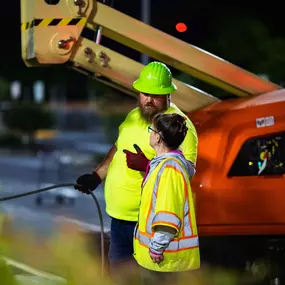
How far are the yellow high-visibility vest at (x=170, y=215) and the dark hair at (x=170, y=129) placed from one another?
0.10 metres

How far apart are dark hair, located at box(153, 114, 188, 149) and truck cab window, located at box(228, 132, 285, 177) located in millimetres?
1455

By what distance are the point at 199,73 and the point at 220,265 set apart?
1.57 meters

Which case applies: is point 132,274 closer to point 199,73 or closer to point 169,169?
point 169,169

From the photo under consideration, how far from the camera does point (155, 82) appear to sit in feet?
15.6

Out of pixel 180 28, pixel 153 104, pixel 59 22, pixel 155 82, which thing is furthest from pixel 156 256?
pixel 180 28

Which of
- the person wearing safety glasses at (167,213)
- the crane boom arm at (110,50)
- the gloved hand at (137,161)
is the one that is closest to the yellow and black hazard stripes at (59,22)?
the crane boom arm at (110,50)

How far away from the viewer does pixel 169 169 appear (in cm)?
392

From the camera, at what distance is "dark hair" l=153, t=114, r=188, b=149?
13.0 feet

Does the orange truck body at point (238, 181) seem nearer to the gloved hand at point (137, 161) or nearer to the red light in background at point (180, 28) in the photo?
the gloved hand at point (137, 161)

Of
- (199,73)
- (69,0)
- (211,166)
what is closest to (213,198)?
(211,166)

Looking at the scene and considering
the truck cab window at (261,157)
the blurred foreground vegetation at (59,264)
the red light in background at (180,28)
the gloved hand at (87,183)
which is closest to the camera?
the blurred foreground vegetation at (59,264)

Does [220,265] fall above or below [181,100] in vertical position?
below

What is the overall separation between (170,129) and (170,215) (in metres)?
0.45

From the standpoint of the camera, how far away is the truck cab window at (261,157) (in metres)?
5.35
